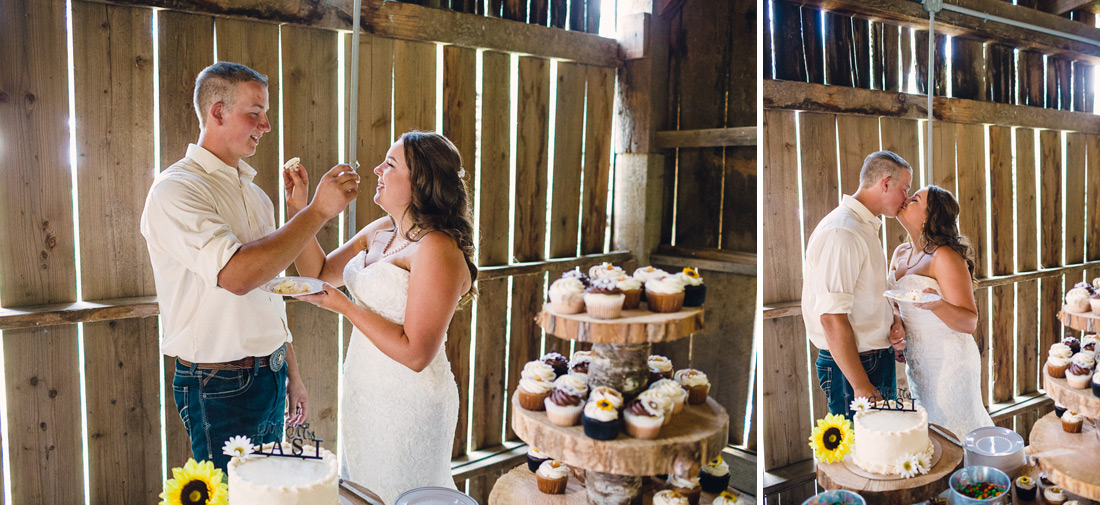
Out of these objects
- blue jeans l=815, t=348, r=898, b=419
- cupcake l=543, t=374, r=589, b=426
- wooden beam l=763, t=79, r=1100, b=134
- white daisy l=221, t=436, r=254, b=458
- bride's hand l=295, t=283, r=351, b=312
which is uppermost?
wooden beam l=763, t=79, r=1100, b=134

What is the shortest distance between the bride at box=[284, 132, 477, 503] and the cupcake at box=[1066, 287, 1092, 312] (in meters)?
1.38

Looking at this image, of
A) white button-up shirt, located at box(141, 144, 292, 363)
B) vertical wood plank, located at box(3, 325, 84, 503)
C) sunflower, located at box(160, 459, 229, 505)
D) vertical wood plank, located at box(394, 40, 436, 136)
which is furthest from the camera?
vertical wood plank, located at box(394, 40, 436, 136)

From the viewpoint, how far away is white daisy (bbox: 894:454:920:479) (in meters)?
1.33

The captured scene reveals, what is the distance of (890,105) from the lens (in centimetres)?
123

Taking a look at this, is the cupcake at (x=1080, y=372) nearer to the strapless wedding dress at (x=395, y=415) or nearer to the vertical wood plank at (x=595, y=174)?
the strapless wedding dress at (x=395, y=415)

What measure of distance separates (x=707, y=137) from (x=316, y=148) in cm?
160

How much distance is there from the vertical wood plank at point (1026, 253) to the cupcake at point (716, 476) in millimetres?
614

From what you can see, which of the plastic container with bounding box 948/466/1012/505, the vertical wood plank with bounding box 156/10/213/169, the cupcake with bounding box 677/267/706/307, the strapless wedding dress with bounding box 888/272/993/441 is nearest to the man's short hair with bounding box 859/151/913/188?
the strapless wedding dress with bounding box 888/272/993/441

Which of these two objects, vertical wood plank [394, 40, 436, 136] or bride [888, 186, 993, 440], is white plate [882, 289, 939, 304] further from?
vertical wood plank [394, 40, 436, 136]

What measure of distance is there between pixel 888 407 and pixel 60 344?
2.52 m

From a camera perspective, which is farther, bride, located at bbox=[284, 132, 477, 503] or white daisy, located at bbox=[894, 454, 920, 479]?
→ bride, located at bbox=[284, 132, 477, 503]

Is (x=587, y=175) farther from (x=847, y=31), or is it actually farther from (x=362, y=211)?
(x=847, y=31)

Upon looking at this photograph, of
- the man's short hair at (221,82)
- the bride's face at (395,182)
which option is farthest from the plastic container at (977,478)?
the man's short hair at (221,82)

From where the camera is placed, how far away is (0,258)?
7.22 feet
